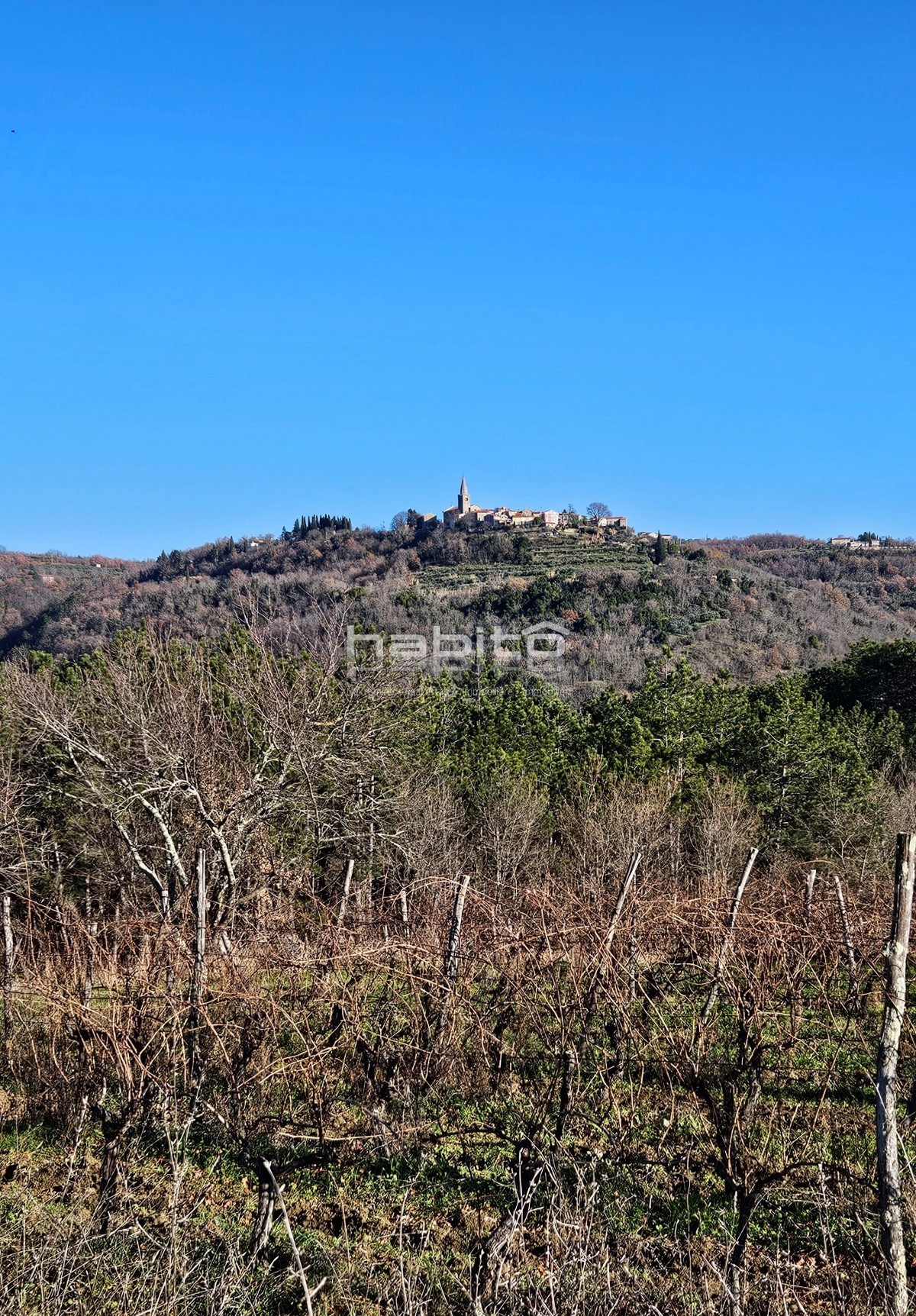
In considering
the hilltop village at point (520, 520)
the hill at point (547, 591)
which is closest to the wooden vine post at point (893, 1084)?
the hill at point (547, 591)

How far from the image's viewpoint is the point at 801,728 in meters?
21.2

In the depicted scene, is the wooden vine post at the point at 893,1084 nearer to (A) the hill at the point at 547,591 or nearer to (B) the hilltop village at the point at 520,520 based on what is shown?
(A) the hill at the point at 547,591

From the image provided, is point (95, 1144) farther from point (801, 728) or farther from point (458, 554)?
point (458, 554)

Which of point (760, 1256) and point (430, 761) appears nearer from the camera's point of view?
point (760, 1256)

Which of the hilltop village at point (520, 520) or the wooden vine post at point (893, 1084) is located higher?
the hilltop village at point (520, 520)

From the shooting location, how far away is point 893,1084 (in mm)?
3752

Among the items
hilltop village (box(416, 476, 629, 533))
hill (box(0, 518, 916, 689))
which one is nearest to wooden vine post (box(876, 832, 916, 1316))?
hill (box(0, 518, 916, 689))

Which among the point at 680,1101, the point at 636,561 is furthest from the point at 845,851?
the point at 636,561

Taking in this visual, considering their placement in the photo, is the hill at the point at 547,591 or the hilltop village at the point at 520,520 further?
the hilltop village at the point at 520,520

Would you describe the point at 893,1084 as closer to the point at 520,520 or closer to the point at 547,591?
the point at 547,591

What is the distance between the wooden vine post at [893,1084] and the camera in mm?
3570

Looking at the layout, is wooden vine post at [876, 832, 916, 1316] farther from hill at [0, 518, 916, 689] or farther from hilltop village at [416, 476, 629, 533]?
hilltop village at [416, 476, 629, 533]

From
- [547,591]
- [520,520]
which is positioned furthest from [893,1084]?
[520,520]

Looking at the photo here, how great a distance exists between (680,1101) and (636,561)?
2831 inches
